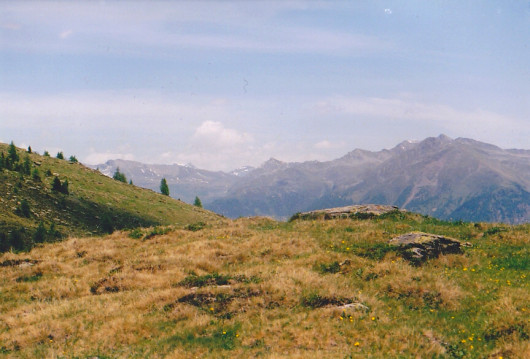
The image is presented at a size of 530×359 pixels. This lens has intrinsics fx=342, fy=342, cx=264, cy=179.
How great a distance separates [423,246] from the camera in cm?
2020

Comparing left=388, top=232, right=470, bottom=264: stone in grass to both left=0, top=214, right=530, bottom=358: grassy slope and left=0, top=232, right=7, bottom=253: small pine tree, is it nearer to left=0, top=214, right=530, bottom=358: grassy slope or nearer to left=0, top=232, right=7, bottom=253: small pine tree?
left=0, top=214, right=530, bottom=358: grassy slope

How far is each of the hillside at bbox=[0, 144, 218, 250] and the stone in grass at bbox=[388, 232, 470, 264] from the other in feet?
130

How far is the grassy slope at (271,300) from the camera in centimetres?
1102

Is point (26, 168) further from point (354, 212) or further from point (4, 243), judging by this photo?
point (354, 212)

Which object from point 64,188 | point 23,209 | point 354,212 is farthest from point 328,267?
point 64,188

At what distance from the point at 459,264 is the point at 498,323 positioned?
7.79m

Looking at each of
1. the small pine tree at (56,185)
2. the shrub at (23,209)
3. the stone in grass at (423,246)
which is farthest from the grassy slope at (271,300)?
the small pine tree at (56,185)

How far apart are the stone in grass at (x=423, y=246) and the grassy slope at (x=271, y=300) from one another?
710mm

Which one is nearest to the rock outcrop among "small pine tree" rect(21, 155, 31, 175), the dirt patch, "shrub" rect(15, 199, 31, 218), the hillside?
the dirt patch

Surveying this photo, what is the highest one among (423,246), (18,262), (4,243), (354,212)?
(354,212)

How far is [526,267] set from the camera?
18078 mm

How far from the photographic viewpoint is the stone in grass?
64.1 feet

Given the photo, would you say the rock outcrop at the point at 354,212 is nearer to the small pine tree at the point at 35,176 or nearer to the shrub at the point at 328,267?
the shrub at the point at 328,267

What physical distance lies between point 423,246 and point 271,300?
10902 mm
